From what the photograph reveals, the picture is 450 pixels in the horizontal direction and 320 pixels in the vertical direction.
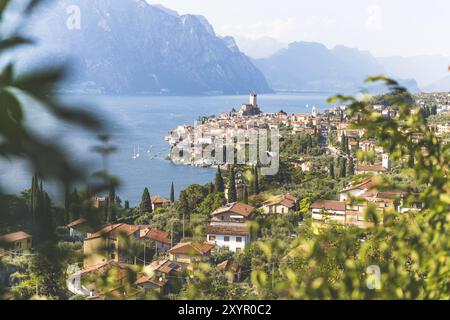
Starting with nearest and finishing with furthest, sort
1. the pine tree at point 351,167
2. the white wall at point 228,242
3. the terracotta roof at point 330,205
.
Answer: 1. the terracotta roof at point 330,205
2. the white wall at point 228,242
3. the pine tree at point 351,167

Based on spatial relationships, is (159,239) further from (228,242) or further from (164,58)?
(164,58)

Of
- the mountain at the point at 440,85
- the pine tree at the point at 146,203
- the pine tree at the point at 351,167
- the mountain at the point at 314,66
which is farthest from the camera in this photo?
the mountain at the point at 314,66

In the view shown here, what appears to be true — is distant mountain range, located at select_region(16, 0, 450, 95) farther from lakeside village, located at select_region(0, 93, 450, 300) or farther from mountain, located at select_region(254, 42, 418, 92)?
lakeside village, located at select_region(0, 93, 450, 300)

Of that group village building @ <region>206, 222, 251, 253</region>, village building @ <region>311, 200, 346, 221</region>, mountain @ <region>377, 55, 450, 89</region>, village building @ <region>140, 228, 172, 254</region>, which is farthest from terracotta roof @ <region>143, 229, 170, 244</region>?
mountain @ <region>377, 55, 450, 89</region>

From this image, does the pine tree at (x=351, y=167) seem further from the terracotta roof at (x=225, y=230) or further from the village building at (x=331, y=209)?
the terracotta roof at (x=225, y=230)

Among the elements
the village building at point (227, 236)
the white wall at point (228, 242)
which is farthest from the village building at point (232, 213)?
the white wall at point (228, 242)

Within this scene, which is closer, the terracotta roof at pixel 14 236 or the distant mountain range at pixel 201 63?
the terracotta roof at pixel 14 236

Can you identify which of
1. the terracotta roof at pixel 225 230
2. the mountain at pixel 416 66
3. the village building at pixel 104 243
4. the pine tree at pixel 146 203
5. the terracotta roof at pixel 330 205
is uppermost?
the mountain at pixel 416 66
